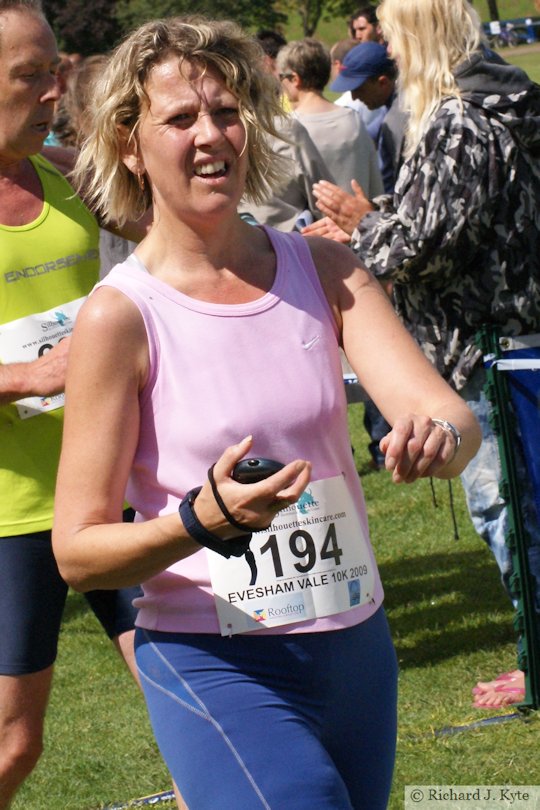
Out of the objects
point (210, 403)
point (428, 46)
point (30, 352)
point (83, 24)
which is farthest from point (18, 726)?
point (83, 24)

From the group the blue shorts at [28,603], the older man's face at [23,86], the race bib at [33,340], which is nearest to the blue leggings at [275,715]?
the blue shorts at [28,603]

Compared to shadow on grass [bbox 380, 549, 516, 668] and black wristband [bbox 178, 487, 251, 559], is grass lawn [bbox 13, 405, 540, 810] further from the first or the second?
black wristband [bbox 178, 487, 251, 559]

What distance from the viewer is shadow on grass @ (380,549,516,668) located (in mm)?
5594

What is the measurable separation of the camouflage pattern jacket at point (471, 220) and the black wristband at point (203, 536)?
2647 millimetres

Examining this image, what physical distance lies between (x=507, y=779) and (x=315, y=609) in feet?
7.00

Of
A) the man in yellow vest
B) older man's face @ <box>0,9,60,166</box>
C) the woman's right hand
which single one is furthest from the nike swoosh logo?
older man's face @ <box>0,9,60,166</box>

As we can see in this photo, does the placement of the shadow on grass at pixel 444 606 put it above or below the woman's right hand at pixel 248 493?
below

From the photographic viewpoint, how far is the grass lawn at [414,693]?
4.36m

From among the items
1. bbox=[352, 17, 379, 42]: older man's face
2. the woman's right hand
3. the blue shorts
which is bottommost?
bbox=[352, 17, 379, 42]: older man's face

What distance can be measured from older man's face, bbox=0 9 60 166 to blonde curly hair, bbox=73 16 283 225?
973 millimetres

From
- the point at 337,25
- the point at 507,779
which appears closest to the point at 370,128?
the point at 507,779

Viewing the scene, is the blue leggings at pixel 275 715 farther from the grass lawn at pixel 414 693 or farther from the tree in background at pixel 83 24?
the tree in background at pixel 83 24

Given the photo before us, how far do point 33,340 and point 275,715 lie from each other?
5.39 ft

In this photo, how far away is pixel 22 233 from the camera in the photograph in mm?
3490
